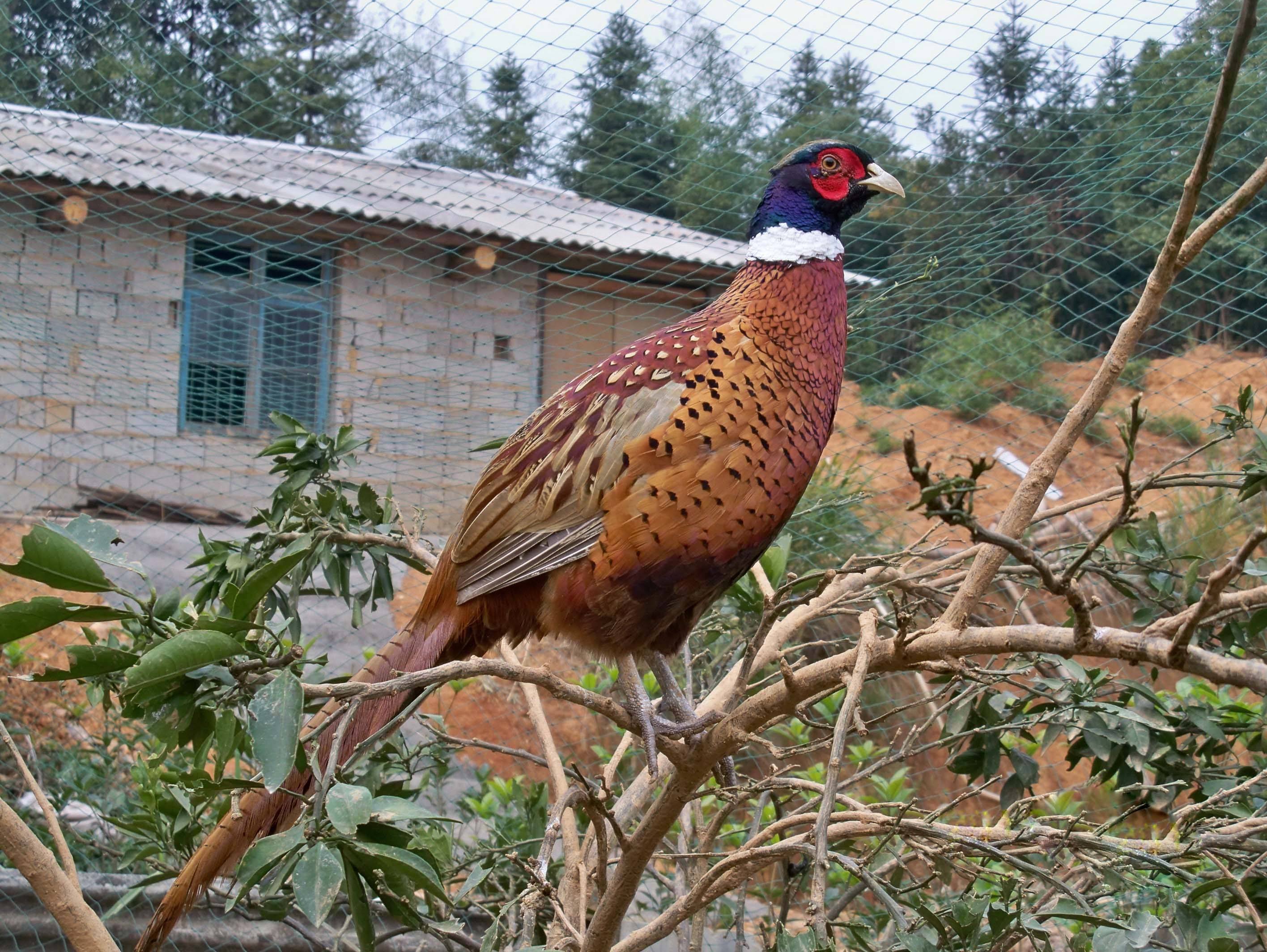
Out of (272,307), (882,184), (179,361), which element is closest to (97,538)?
(882,184)

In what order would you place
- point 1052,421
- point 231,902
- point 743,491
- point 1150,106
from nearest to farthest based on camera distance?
point 231,902, point 743,491, point 1150,106, point 1052,421

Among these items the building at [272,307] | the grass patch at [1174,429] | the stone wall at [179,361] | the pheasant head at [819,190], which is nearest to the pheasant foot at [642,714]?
the pheasant head at [819,190]

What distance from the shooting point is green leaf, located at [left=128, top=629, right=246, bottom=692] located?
1.35 metres

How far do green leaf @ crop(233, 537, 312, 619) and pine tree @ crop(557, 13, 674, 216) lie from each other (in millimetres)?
4346

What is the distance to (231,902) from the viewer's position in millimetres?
1521

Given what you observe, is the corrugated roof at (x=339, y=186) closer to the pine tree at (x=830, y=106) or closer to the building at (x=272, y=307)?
the building at (x=272, y=307)

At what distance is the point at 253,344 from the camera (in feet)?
31.2

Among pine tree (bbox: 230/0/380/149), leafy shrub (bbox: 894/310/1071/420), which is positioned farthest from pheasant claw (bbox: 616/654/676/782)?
leafy shrub (bbox: 894/310/1071/420)

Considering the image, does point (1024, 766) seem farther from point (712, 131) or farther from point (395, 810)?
point (712, 131)

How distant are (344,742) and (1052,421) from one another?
6.63 metres

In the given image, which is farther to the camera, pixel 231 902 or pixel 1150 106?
pixel 1150 106

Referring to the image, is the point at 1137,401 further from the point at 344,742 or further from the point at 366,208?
the point at 366,208

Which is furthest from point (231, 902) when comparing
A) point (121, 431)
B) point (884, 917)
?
point (121, 431)

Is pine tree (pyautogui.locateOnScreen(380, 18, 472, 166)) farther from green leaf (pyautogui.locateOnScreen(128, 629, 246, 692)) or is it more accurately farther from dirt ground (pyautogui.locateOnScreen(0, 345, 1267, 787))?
green leaf (pyautogui.locateOnScreen(128, 629, 246, 692))
